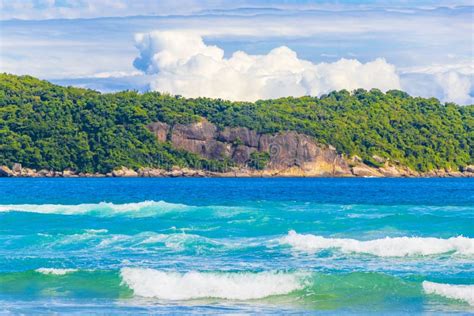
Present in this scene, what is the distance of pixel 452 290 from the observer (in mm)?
19781

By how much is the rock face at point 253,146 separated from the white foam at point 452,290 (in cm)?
12476

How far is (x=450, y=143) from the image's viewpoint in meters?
167

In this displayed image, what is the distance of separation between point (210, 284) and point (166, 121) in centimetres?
12935

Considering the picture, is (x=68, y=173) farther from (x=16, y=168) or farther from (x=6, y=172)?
(x=6, y=172)

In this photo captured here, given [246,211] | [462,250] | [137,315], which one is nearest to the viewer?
[137,315]

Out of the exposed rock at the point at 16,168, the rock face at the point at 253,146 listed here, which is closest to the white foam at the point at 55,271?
the exposed rock at the point at 16,168

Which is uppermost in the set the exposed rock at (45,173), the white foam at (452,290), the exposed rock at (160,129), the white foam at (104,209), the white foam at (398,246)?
the exposed rock at (160,129)

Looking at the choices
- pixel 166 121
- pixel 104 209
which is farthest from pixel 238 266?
pixel 166 121

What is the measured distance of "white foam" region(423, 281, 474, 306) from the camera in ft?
63.4

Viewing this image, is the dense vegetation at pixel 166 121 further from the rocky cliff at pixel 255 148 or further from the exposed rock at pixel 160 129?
the rocky cliff at pixel 255 148

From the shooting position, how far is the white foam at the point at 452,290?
19312 millimetres

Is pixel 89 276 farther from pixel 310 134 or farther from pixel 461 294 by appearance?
pixel 310 134

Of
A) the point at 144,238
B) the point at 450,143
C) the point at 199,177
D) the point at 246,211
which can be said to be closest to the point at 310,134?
the point at 199,177

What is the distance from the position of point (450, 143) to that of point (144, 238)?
471 ft
